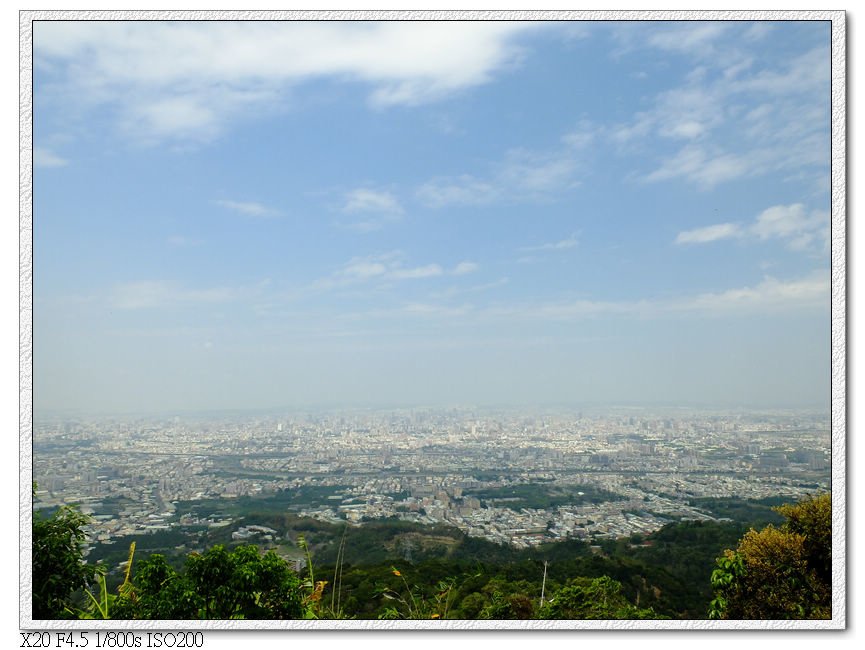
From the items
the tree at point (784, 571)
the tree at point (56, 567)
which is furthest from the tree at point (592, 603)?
the tree at point (56, 567)

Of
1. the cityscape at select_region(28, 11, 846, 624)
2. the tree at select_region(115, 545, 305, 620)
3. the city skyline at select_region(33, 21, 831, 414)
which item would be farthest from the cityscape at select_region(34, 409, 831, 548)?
the tree at select_region(115, 545, 305, 620)

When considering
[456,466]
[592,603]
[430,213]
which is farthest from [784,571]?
[430,213]

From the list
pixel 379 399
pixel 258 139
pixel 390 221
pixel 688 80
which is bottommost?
pixel 379 399

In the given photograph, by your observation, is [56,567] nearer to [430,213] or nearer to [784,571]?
[430,213]
